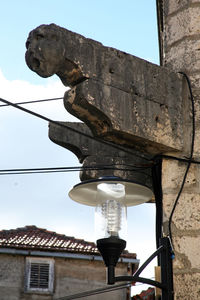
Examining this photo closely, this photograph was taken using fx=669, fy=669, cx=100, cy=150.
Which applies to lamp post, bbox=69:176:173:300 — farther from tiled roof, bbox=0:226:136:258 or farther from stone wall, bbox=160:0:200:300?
tiled roof, bbox=0:226:136:258

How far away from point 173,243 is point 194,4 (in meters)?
1.80

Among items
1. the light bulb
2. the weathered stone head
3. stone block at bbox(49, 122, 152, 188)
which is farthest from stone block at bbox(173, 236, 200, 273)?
the weathered stone head

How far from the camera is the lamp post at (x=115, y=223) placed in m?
3.69

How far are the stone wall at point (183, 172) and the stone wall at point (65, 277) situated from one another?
37.4ft

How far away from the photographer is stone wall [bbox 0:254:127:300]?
616 inches

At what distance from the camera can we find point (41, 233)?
1652 centimetres

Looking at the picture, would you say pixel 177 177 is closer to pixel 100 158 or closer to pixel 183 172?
pixel 183 172

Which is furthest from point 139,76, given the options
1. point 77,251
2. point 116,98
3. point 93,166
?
point 77,251

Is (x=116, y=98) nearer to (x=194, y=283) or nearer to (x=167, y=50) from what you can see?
(x=167, y=50)

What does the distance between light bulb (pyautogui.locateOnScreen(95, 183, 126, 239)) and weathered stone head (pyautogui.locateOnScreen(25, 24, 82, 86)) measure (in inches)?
29.3

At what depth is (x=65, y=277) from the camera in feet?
52.3

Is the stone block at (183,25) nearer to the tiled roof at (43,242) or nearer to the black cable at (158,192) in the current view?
the black cable at (158,192)

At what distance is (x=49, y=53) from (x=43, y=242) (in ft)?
40.4

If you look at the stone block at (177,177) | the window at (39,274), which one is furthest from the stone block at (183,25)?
the window at (39,274)
